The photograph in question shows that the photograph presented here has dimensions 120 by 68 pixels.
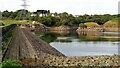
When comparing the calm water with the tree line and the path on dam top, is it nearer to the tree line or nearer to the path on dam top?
the path on dam top

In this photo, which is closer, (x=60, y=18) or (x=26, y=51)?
(x=26, y=51)

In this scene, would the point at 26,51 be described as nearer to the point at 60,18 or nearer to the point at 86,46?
the point at 86,46

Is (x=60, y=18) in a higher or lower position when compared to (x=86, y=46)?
lower

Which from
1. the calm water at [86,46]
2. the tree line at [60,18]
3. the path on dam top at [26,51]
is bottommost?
the tree line at [60,18]

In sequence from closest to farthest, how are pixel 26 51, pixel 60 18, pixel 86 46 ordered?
pixel 26 51 → pixel 86 46 → pixel 60 18

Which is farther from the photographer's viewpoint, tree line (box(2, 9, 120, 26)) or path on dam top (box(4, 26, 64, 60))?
tree line (box(2, 9, 120, 26))

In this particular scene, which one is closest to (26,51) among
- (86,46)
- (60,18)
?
(86,46)

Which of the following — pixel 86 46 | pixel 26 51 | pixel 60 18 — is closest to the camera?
pixel 26 51

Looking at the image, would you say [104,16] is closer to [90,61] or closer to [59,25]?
[59,25]

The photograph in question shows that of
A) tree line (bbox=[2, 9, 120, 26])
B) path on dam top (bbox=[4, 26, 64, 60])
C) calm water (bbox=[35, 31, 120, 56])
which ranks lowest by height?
tree line (bbox=[2, 9, 120, 26])

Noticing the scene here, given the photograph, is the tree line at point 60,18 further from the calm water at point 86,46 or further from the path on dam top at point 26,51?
the path on dam top at point 26,51

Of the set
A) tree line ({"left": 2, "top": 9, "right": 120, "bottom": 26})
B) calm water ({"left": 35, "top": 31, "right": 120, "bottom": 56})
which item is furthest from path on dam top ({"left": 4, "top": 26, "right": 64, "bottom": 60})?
tree line ({"left": 2, "top": 9, "right": 120, "bottom": 26})

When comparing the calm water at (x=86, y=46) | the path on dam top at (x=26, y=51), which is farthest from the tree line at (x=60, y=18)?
the path on dam top at (x=26, y=51)

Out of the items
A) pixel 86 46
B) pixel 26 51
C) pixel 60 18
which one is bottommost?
pixel 60 18
